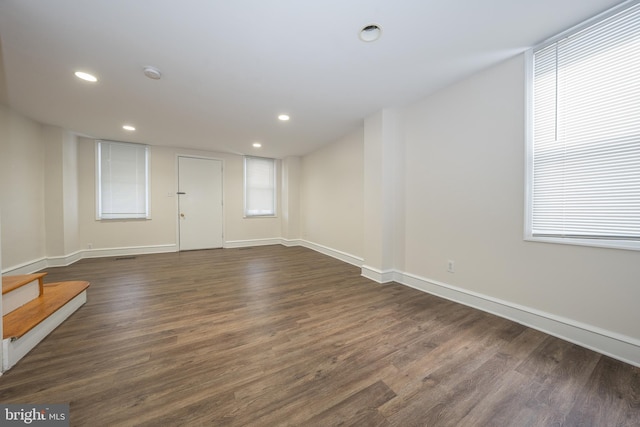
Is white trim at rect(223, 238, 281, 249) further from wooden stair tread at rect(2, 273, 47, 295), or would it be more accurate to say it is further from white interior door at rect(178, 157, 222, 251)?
wooden stair tread at rect(2, 273, 47, 295)

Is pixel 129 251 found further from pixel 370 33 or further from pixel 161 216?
pixel 370 33

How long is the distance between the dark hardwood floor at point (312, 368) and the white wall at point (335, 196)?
6.13ft

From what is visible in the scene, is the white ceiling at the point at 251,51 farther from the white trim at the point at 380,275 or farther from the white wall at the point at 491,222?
the white trim at the point at 380,275

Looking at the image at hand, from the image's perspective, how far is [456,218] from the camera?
8.45 feet

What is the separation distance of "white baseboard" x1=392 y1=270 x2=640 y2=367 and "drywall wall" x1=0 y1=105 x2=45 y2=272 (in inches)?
237

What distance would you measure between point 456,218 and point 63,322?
4186mm

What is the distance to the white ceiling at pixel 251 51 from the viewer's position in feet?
5.12

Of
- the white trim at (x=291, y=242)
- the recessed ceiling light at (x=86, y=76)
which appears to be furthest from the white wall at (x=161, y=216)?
the recessed ceiling light at (x=86, y=76)

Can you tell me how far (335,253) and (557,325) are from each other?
3375 millimetres

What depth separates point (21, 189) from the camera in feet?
11.0

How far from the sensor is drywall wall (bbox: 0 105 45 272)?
3090 mm

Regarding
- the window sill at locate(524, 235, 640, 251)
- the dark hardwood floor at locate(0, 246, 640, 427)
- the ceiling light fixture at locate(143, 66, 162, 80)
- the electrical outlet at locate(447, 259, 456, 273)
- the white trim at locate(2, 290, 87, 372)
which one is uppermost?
Answer: the ceiling light fixture at locate(143, 66, 162, 80)

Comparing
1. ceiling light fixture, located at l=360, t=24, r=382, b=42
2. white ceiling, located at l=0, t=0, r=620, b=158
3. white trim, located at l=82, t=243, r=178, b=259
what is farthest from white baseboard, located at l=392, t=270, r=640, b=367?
white trim, located at l=82, t=243, r=178, b=259

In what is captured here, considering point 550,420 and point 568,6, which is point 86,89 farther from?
point 550,420
